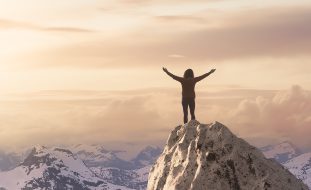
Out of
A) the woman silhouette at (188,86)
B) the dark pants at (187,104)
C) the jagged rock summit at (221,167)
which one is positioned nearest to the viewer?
the jagged rock summit at (221,167)

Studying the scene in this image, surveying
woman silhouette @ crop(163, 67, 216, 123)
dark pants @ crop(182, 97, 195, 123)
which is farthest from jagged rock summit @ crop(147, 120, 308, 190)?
dark pants @ crop(182, 97, 195, 123)

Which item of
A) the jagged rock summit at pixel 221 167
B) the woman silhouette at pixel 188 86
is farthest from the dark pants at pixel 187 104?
the jagged rock summit at pixel 221 167

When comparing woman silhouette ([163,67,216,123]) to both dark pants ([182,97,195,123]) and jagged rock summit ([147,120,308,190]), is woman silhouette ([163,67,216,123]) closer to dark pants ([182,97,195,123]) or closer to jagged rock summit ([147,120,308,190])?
→ dark pants ([182,97,195,123])

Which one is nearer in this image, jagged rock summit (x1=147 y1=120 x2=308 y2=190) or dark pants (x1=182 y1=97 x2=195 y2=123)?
jagged rock summit (x1=147 y1=120 x2=308 y2=190)

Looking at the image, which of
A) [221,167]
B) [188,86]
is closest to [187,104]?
[188,86]

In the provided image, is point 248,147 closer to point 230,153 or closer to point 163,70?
point 230,153

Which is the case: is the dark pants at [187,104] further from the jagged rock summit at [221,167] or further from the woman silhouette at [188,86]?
the jagged rock summit at [221,167]

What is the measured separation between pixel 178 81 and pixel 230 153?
8084 mm

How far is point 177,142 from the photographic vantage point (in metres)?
28.2

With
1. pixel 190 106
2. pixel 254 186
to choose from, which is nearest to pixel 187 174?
pixel 254 186

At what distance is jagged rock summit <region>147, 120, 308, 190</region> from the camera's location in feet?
79.3

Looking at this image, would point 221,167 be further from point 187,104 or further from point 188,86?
point 187,104

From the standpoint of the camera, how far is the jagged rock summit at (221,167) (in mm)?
24156

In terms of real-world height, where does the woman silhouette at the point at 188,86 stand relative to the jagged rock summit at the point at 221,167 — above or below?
above
